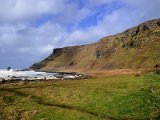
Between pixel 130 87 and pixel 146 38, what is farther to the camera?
pixel 146 38

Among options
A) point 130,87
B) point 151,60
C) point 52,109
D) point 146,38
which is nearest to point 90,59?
point 146,38

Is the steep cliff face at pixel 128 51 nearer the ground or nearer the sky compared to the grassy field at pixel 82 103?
nearer the sky

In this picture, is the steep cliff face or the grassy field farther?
the steep cliff face

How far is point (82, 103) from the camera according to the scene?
42344 millimetres

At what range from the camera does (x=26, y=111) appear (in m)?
39.4

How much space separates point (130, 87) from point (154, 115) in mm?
12772

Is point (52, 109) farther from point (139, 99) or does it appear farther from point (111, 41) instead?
point (111, 41)

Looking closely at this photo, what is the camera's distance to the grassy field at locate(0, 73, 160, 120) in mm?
37844

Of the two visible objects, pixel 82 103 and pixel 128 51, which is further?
pixel 128 51

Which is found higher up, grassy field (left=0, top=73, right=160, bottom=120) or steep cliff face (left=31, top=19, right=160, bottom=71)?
steep cliff face (left=31, top=19, right=160, bottom=71)

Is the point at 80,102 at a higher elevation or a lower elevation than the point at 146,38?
lower

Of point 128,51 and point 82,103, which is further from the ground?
point 128,51

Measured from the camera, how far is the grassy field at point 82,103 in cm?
3784

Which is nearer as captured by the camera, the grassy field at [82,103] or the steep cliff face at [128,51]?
the grassy field at [82,103]
